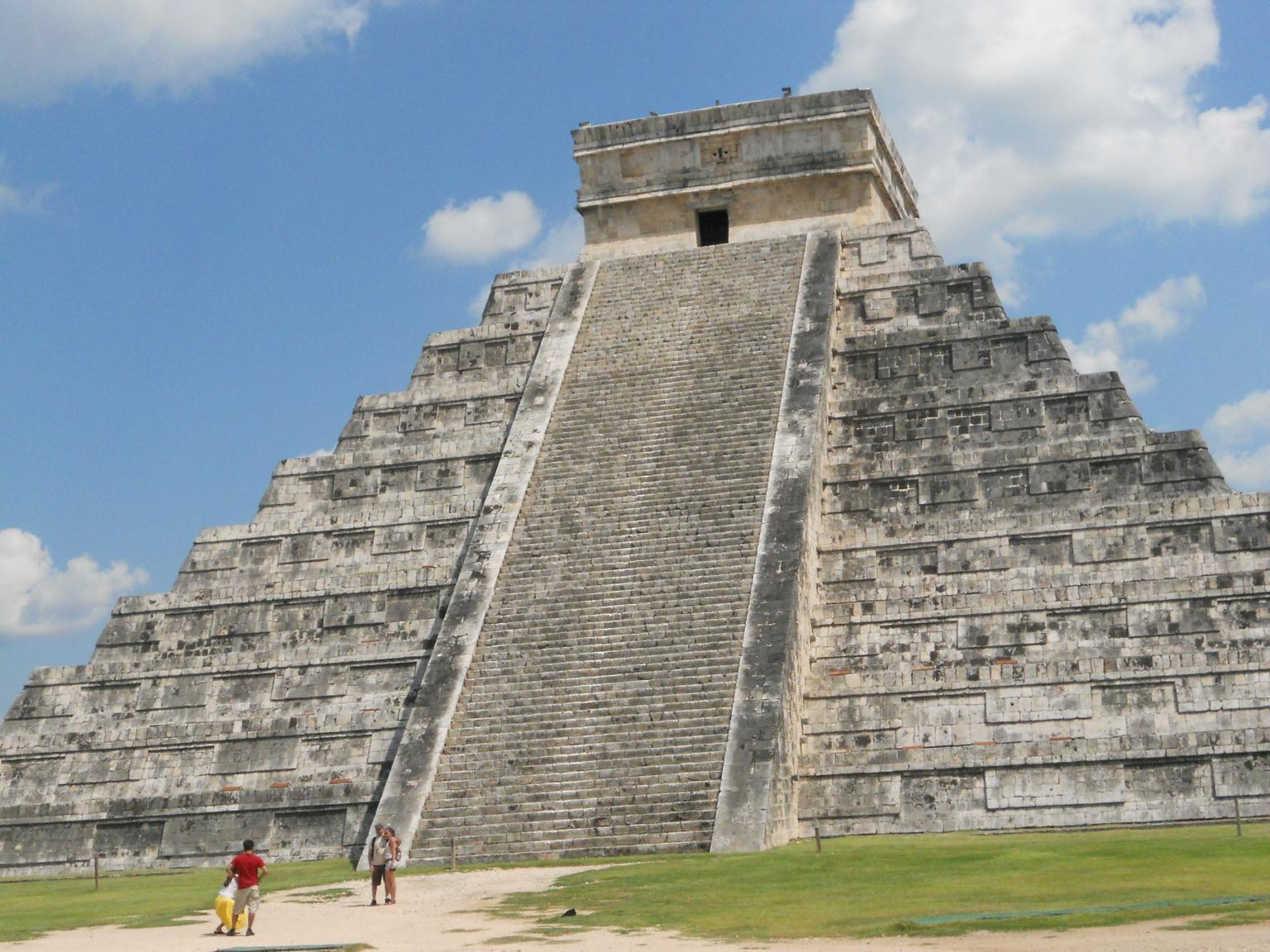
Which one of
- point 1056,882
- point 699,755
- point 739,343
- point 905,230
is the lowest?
point 1056,882

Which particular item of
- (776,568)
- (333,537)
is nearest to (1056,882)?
(776,568)

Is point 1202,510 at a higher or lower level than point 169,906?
higher

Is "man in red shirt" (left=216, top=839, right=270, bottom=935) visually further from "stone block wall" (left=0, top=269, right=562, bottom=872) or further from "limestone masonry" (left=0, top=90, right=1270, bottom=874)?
"stone block wall" (left=0, top=269, right=562, bottom=872)

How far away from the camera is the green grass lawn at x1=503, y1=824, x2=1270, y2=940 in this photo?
11.8 meters

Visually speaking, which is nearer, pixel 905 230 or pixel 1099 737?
pixel 1099 737

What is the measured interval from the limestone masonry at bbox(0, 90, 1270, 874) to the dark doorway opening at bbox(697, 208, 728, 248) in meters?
1.61

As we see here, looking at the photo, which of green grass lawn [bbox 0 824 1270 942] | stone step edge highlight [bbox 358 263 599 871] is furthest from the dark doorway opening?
green grass lawn [bbox 0 824 1270 942]

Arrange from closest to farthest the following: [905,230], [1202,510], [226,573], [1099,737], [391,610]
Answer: [1099,737] < [1202,510] < [391,610] < [226,573] < [905,230]

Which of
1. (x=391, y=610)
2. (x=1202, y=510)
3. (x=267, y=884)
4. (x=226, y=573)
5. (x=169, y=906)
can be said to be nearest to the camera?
(x=169, y=906)

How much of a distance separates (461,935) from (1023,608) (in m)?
9.64

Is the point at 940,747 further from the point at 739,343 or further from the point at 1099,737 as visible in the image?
the point at 739,343

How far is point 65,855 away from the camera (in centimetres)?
2130

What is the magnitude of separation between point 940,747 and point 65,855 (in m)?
11.0

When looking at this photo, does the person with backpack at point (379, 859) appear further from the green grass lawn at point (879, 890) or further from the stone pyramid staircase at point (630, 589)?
the stone pyramid staircase at point (630, 589)
